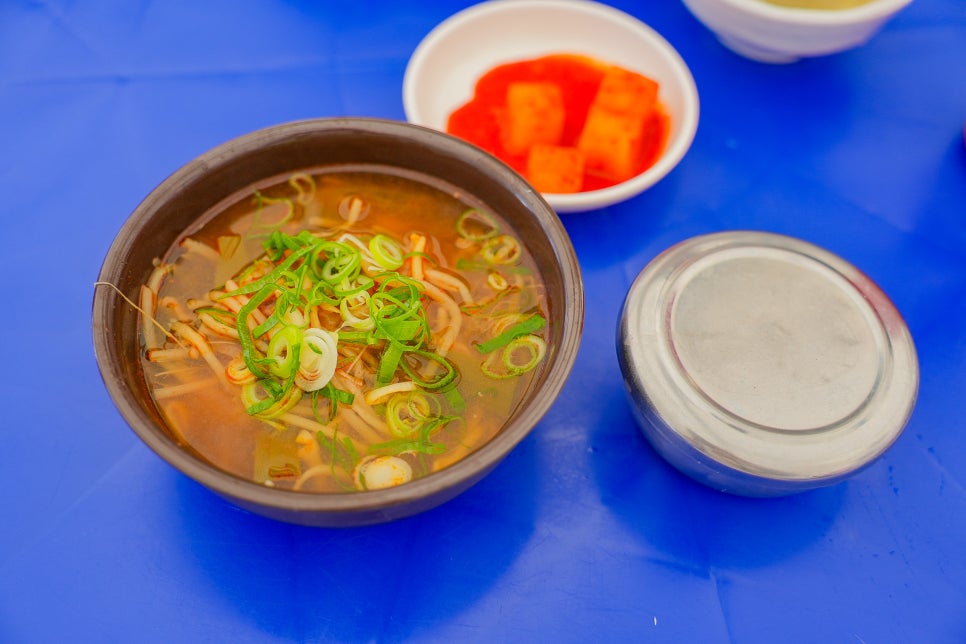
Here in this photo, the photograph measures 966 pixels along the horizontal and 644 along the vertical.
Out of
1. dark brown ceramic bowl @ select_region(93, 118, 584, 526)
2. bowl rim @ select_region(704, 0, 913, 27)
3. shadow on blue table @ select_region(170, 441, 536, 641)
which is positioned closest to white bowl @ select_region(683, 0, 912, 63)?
bowl rim @ select_region(704, 0, 913, 27)

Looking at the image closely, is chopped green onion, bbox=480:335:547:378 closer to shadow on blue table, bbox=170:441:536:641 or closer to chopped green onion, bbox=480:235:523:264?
chopped green onion, bbox=480:235:523:264

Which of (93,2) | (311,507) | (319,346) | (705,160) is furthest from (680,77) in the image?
(93,2)

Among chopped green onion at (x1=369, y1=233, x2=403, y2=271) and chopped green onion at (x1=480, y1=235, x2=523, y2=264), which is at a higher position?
chopped green onion at (x1=369, y1=233, x2=403, y2=271)

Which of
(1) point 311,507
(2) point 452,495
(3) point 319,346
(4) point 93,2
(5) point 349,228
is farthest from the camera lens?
(4) point 93,2

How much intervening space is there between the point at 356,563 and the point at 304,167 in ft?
3.53

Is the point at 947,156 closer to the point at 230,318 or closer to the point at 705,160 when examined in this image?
the point at 705,160

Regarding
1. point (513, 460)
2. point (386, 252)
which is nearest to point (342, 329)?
point (386, 252)

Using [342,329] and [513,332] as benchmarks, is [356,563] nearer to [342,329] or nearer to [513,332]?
[342,329]

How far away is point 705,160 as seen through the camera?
258cm

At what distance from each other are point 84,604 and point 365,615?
681mm

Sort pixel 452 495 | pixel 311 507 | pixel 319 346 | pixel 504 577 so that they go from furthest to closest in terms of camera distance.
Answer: pixel 504 577, pixel 319 346, pixel 452 495, pixel 311 507

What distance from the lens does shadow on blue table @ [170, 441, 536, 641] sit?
177 cm

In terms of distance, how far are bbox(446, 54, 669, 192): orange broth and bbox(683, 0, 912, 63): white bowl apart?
352 mm

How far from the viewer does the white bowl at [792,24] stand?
7.36 feet
